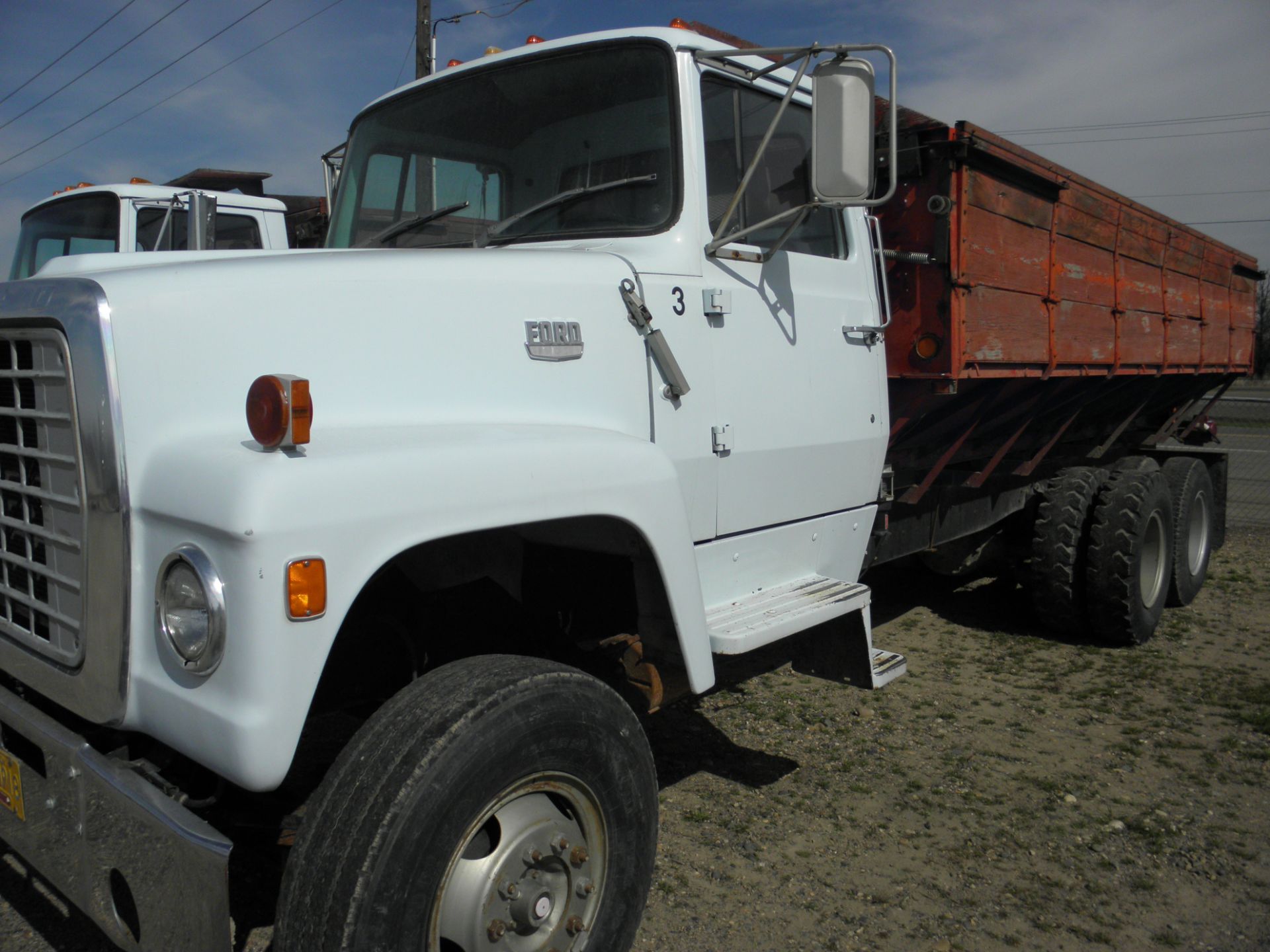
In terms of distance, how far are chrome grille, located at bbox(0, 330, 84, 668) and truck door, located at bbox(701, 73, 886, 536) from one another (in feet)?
5.65

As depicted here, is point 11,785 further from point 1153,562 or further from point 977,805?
point 1153,562

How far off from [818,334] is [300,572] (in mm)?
2134

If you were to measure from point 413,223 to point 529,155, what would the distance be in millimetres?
441

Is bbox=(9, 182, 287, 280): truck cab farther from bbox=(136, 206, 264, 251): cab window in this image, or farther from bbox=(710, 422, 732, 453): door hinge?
bbox=(710, 422, 732, 453): door hinge

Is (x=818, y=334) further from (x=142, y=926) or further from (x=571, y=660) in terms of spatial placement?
(x=142, y=926)

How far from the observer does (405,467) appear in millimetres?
1974

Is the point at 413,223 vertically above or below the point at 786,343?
above

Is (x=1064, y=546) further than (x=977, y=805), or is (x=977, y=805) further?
(x=1064, y=546)

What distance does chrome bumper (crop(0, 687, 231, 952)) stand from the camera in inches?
69.4

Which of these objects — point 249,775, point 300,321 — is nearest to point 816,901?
point 249,775

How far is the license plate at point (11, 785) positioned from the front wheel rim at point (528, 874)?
951mm

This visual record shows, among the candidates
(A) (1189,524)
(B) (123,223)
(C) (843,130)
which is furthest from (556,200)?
(A) (1189,524)

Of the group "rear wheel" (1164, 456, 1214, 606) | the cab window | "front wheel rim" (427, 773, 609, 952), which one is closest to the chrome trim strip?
"front wheel rim" (427, 773, 609, 952)

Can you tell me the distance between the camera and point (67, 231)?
23.0 feet
